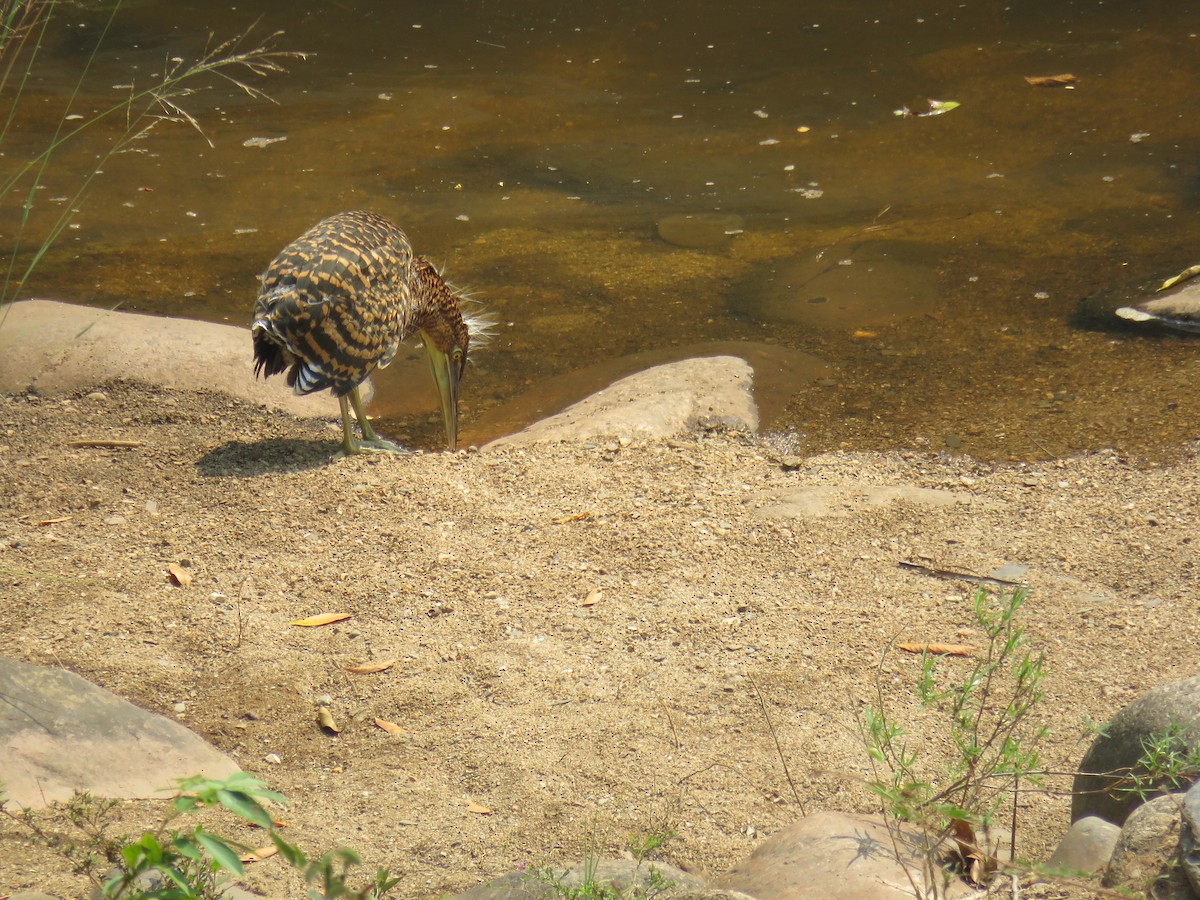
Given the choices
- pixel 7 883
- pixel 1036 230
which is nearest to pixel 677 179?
pixel 1036 230

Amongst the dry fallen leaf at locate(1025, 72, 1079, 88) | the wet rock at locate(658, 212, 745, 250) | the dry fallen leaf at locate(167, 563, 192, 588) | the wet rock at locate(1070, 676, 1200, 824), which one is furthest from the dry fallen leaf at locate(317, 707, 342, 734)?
the dry fallen leaf at locate(1025, 72, 1079, 88)

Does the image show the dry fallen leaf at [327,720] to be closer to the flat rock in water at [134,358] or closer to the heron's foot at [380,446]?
the heron's foot at [380,446]

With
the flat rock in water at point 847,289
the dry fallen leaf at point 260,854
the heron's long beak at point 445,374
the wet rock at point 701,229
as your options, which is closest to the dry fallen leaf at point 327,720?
the dry fallen leaf at point 260,854

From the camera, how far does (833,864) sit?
8.17ft

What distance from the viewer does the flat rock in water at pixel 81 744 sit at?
2.74 meters

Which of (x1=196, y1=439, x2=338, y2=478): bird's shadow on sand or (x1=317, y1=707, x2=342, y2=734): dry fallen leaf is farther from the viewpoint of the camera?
(x1=196, y1=439, x2=338, y2=478): bird's shadow on sand

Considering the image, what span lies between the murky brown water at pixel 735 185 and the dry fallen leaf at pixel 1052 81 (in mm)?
133

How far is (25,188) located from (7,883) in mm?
7500

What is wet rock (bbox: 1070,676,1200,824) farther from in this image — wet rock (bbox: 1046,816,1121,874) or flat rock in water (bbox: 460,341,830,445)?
flat rock in water (bbox: 460,341,830,445)

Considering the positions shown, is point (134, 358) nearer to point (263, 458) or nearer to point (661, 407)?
point (263, 458)

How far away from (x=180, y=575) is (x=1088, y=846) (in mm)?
2964

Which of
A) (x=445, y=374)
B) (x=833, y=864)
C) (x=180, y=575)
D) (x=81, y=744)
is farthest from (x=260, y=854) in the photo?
(x=445, y=374)

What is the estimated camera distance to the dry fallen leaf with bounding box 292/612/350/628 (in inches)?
152

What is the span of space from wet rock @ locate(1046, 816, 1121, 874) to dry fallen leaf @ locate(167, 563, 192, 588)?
284cm
